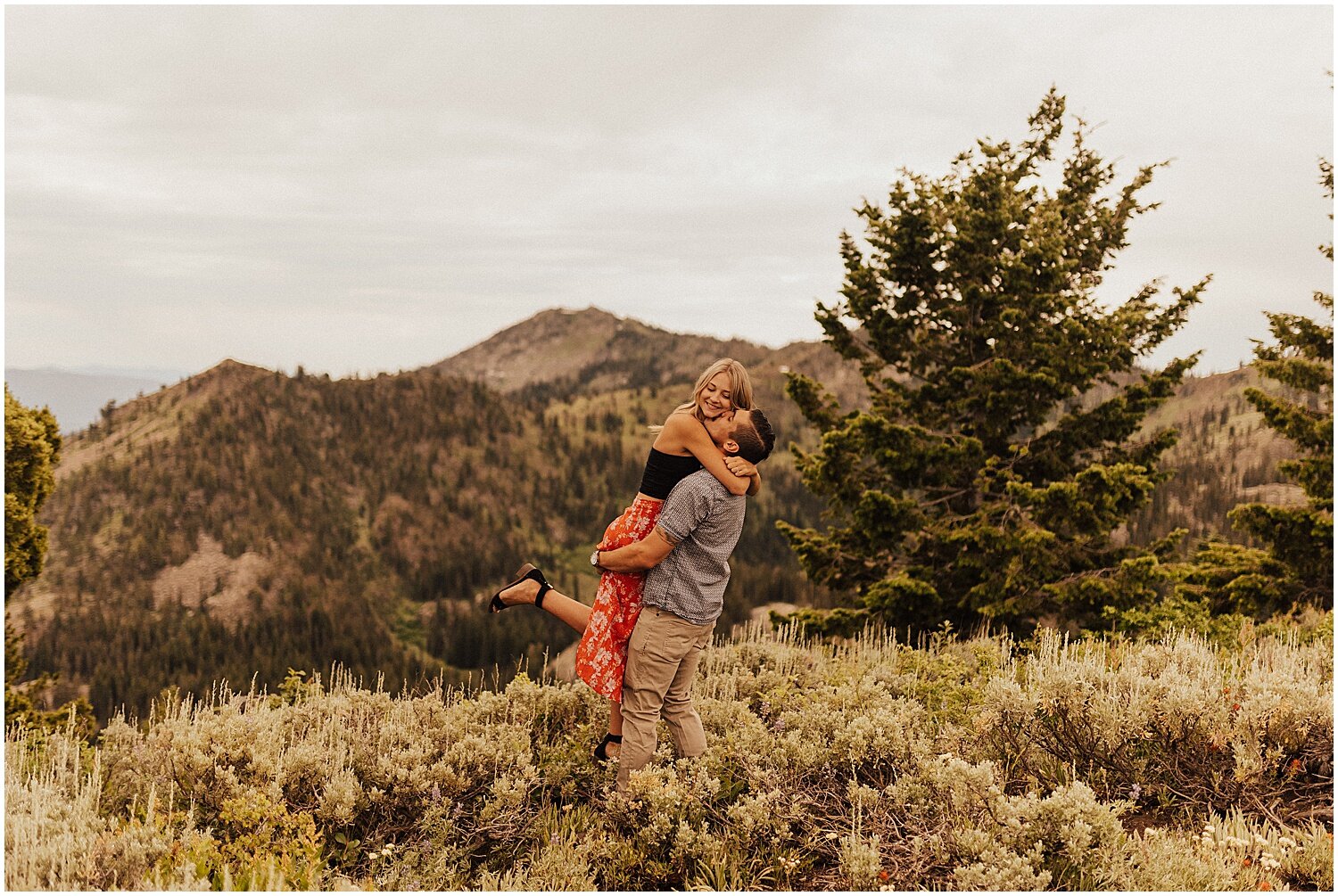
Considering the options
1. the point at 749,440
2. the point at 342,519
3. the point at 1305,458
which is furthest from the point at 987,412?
the point at 342,519

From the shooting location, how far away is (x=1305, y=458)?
13203 millimetres

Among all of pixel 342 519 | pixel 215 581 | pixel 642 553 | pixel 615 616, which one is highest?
pixel 642 553

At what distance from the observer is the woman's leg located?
5004 mm

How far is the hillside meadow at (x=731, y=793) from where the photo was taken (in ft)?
12.4

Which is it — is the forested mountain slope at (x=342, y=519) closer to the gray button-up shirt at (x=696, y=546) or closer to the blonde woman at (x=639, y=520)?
the blonde woman at (x=639, y=520)

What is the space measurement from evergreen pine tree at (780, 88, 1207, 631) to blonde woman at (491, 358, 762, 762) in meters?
8.21

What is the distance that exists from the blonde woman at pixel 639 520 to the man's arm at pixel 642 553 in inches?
5.3

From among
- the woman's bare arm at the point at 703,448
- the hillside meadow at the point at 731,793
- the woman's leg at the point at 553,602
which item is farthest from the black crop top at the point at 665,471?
the hillside meadow at the point at 731,793

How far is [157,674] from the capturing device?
94.0 m

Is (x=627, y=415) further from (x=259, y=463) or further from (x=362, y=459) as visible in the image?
(x=259, y=463)

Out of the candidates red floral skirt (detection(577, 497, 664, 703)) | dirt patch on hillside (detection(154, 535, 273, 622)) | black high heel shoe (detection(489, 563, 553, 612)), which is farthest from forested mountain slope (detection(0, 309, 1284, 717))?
red floral skirt (detection(577, 497, 664, 703))

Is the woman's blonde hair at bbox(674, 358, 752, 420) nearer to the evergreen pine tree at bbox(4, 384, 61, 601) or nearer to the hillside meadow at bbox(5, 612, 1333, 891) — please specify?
the hillside meadow at bbox(5, 612, 1333, 891)

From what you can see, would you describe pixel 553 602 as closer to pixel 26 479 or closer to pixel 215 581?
pixel 26 479

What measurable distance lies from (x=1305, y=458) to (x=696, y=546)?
44.9 ft
